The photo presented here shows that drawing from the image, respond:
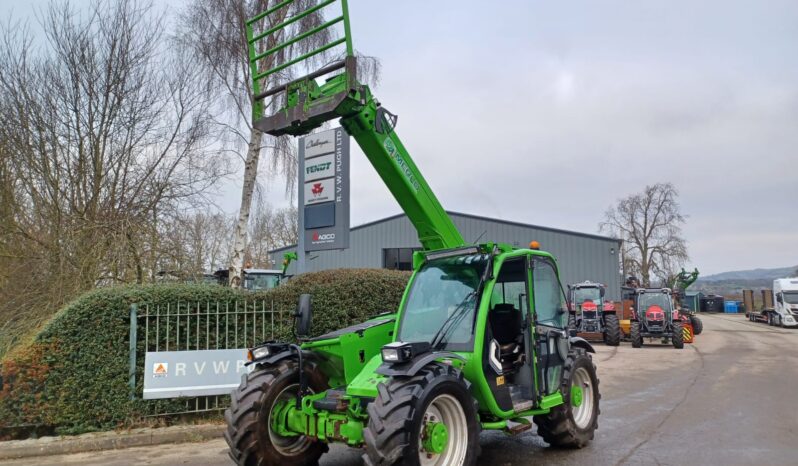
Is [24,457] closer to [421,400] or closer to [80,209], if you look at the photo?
[421,400]

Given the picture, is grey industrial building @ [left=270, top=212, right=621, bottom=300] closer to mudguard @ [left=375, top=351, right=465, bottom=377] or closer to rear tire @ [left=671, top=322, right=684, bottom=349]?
rear tire @ [left=671, top=322, right=684, bottom=349]

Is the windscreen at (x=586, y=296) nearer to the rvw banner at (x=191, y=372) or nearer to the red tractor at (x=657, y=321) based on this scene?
the red tractor at (x=657, y=321)

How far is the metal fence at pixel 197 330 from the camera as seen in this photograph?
24.7ft

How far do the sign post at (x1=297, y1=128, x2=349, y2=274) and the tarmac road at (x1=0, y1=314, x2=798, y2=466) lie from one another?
408cm

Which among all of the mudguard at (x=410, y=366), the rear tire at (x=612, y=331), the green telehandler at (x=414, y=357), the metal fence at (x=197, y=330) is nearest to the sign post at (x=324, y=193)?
the metal fence at (x=197, y=330)

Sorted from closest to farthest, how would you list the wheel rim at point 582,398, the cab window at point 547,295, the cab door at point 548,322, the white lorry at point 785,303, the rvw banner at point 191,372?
the cab door at point 548,322 < the cab window at point 547,295 < the wheel rim at point 582,398 < the rvw banner at point 191,372 < the white lorry at point 785,303

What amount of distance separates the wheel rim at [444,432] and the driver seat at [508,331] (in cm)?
121

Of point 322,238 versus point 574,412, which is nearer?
point 574,412

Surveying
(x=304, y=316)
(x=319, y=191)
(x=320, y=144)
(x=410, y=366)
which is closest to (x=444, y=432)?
(x=410, y=366)

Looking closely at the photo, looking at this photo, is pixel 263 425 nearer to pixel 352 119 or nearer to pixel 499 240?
pixel 352 119

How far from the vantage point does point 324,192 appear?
34.0ft

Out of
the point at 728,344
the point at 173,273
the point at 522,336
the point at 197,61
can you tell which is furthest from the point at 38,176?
the point at 728,344

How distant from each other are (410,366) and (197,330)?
4388mm

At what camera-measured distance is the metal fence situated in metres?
7.52
